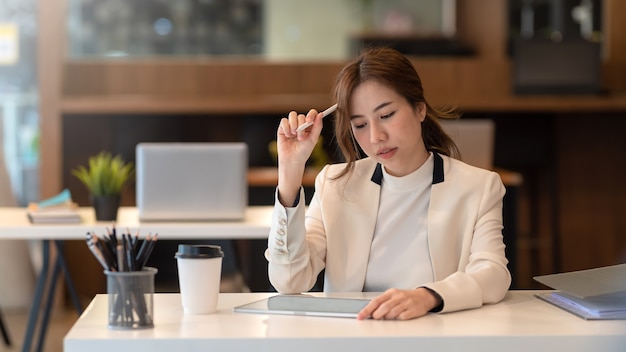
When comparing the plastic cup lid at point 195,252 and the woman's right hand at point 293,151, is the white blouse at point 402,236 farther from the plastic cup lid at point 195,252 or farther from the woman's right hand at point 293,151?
the plastic cup lid at point 195,252

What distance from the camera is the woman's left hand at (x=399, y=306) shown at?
175 cm

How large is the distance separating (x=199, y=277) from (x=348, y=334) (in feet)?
1.20

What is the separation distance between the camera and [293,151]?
6.79ft

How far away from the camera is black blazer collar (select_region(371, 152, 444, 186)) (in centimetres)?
220

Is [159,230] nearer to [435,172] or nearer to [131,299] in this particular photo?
[435,172]

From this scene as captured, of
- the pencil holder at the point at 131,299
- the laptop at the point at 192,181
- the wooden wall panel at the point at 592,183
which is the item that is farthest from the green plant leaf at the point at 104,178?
the wooden wall panel at the point at 592,183

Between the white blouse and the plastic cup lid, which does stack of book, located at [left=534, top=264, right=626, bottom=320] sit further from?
the plastic cup lid

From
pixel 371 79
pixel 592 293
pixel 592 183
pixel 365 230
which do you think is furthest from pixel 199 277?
pixel 592 183

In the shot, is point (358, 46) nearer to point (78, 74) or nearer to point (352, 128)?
point (78, 74)

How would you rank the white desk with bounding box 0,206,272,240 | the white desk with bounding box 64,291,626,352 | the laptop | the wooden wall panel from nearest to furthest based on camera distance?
the white desk with bounding box 64,291,626,352, the white desk with bounding box 0,206,272,240, the laptop, the wooden wall panel

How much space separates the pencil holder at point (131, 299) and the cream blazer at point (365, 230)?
42 centimetres

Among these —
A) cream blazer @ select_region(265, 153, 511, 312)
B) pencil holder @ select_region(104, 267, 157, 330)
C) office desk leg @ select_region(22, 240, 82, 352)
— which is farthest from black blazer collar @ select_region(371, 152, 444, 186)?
office desk leg @ select_region(22, 240, 82, 352)

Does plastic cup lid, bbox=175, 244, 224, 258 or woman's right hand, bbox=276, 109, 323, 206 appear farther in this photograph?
woman's right hand, bbox=276, 109, 323, 206

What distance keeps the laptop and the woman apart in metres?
1.19
